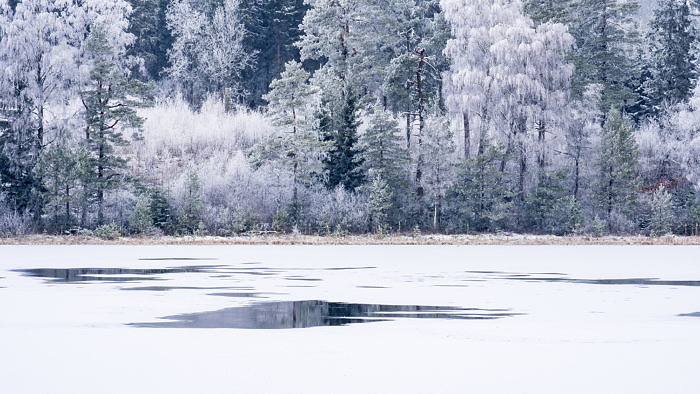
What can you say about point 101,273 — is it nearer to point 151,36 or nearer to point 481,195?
point 481,195

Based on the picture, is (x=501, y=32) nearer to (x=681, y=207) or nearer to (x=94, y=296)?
(x=681, y=207)

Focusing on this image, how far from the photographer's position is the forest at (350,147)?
4159 centimetres

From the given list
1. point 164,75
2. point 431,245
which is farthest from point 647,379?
point 164,75

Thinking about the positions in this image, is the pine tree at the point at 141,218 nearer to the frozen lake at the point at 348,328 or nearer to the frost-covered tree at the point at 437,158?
the frozen lake at the point at 348,328

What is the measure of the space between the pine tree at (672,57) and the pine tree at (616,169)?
14384 millimetres

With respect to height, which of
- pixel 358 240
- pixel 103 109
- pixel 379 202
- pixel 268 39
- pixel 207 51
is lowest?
pixel 358 240

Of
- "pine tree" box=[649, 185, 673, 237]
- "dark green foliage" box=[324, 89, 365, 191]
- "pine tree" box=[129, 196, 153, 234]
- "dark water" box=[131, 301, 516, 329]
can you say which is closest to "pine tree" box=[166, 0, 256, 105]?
"dark green foliage" box=[324, 89, 365, 191]

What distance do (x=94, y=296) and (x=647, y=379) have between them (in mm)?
11941

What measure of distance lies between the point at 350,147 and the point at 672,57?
1062 inches

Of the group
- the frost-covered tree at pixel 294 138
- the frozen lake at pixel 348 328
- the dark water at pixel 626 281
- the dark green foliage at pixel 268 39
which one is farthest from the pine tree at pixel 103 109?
the dark green foliage at pixel 268 39

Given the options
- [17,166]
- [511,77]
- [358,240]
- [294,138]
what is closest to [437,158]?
[511,77]

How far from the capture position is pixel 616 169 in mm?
44781

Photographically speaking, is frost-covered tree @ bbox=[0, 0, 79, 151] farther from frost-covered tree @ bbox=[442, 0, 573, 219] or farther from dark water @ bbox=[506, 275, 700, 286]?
dark water @ bbox=[506, 275, 700, 286]

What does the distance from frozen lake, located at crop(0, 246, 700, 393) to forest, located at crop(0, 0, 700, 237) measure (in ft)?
49.6
